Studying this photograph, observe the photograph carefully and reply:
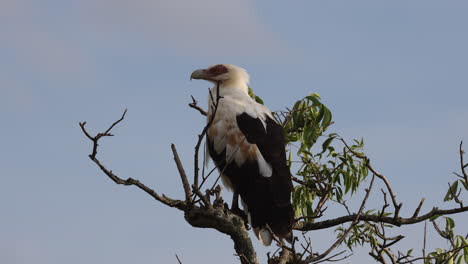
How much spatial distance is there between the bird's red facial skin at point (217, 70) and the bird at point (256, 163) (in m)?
0.88

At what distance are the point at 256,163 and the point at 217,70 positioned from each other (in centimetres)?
176

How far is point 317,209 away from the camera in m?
5.64

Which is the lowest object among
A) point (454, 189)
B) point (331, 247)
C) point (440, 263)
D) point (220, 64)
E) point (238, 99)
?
point (331, 247)

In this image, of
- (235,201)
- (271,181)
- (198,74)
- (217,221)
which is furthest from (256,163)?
(198,74)

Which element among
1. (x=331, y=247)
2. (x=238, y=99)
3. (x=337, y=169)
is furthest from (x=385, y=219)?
(x=238, y=99)

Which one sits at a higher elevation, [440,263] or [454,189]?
[454,189]

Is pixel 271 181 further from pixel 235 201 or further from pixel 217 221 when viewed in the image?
pixel 217 221

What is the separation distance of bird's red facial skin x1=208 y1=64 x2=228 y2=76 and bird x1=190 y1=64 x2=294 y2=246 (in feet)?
2.89

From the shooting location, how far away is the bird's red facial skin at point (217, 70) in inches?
312

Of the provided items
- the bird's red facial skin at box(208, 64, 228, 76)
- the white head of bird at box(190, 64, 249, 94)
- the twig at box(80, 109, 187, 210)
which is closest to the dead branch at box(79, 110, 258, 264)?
the twig at box(80, 109, 187, 210)

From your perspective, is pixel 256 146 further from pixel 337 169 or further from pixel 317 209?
pixel 317 209

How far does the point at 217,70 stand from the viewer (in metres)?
7.96

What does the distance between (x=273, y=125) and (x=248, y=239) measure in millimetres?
1733

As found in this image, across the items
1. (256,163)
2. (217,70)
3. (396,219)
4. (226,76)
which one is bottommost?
(396,219)
